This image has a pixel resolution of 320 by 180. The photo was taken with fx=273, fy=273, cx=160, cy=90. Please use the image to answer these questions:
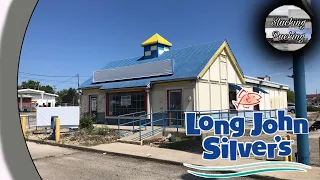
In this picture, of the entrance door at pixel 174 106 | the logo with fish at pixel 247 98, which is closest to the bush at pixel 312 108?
the logo with fish at pixel 247 98

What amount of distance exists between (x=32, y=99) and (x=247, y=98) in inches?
102

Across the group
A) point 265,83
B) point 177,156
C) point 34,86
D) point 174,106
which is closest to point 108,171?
point 177,156

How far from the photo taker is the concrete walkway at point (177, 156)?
9.08 ft

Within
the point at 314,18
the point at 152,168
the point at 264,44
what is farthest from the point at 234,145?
the point at 152,168

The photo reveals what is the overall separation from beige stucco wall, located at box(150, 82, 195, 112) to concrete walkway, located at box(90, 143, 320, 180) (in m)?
0.76

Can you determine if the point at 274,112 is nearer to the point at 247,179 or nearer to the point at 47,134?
the point at 247,179

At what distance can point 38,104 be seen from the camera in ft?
12.3

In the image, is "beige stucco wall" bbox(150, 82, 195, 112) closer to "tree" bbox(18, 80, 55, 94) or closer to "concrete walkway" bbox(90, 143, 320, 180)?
"concrete walkway" bbox(90, 143, 320, 180)

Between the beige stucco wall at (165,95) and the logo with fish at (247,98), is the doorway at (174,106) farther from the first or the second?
the logo with fish at (247,98)

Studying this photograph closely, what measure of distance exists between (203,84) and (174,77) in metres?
0.50

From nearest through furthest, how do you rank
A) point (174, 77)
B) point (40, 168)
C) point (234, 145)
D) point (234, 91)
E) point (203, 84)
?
point (234, 145) < point (234, 91) < point (203, 84) < point (174, 77) < point (40, 168)

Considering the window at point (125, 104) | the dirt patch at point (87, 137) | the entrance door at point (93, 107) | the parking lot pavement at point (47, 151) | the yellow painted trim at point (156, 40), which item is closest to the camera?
the yellow painted trim at point (156, 40)

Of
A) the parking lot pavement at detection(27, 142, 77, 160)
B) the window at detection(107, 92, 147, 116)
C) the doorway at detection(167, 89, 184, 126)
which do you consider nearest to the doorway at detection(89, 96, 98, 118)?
the window at detection(107, 92, 147, 116)

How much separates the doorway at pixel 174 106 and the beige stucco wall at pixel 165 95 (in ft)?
0.37
